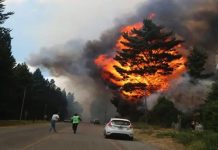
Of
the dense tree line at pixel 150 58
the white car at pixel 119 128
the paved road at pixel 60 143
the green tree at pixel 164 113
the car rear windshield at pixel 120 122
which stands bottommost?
the paved road at pixel 60 143

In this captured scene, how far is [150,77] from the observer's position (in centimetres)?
6900

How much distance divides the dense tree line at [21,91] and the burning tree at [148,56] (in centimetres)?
2013

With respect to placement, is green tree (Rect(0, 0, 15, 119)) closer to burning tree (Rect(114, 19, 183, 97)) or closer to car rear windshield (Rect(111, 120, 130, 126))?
burning tree (Rect(114, 19, 183, 97))

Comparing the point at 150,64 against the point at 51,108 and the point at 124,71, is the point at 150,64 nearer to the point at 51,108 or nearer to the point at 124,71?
the point at 124,71

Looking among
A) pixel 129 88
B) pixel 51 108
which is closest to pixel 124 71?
pixel 129 88

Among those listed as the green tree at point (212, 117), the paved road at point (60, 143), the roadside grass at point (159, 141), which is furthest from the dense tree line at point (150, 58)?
the paved road at point (60, 143)

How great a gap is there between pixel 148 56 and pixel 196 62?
32.8 ft

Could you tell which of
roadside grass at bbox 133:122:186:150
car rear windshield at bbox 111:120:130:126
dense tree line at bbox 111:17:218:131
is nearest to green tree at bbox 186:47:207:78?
dense tree line at bbox 111:17:218:131

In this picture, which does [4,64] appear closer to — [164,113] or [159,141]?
[164,113]

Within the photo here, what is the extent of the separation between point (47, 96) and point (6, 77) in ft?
224

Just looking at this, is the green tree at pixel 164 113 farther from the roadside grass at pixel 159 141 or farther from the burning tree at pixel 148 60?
the roadside grass at pixel 159 141

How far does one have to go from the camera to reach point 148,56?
6912 centimetres

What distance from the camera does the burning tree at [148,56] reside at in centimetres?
6797

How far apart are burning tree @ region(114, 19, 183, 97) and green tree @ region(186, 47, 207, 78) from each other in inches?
184
